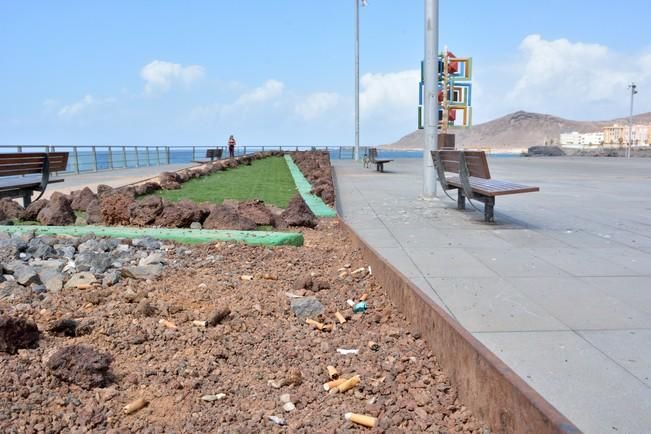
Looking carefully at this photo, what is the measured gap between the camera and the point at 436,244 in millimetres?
6133

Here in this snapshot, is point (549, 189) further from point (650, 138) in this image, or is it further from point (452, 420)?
point (650, 138)

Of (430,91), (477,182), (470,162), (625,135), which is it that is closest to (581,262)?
(470,162)

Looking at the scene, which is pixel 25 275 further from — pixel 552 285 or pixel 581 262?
pixel 581 262

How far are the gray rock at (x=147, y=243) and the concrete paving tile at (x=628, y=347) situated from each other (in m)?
3.71

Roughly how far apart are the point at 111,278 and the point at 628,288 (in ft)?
12.4

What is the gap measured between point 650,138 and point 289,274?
8410cm

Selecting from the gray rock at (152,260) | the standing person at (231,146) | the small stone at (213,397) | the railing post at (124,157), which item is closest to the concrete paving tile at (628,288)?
the small stone at (213,397)

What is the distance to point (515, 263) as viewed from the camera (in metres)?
5.20

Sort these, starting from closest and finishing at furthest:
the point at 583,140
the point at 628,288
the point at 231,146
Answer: the point at 628,288 < the point at 231,146 < the point at 583,140

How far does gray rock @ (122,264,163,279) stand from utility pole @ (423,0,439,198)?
260 inches

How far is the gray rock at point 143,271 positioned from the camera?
15.0 ft

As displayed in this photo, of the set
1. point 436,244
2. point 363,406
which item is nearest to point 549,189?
point 436,244

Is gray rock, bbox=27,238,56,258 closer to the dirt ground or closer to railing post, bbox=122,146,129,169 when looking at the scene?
the dirt ground

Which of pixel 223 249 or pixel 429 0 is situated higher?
pixel 429 0
